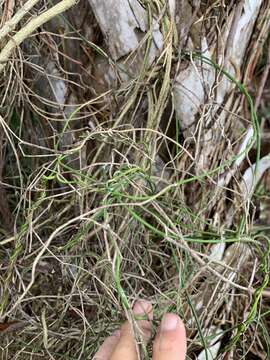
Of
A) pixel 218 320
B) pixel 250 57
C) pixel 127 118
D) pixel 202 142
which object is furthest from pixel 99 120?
pixel 218 320

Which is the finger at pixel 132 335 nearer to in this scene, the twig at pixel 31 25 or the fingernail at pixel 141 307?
the fingernail at pixel 141 307

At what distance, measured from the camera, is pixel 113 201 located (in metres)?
0.87

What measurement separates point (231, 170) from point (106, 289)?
1.03 ft

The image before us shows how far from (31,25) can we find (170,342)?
450mm

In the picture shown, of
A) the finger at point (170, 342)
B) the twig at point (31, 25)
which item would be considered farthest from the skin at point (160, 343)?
the twig at point (31, 25)

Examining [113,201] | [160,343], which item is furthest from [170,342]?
[113,201]

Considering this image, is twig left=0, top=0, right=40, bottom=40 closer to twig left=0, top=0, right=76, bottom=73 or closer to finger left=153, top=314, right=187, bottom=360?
twig left=0, top=0, right=76, bottom=73

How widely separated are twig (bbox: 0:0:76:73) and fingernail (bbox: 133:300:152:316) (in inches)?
14.8

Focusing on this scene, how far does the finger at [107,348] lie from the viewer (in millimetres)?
776

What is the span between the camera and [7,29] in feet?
2.62

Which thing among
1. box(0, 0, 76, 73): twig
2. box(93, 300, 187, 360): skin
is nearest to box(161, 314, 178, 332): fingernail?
box(93, 300, 187, 360): skin

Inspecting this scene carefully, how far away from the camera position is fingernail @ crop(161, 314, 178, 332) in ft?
2.43

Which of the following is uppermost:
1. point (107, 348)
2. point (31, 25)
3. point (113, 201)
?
point (31, 25)

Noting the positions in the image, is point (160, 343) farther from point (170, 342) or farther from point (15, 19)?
point (15, 19)
